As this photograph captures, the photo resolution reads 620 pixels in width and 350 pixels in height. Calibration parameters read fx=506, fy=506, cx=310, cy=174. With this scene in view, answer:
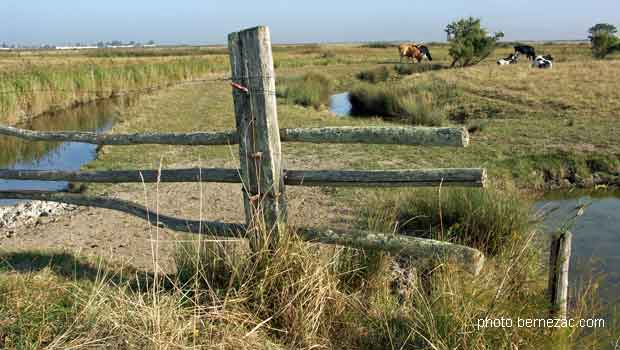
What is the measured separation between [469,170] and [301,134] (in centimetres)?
107

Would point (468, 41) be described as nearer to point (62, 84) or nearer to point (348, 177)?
point (62, 84)

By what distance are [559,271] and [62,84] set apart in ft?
56.9

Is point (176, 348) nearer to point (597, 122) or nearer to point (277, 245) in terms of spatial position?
point (277, 245)

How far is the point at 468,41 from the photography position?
91.2 feet

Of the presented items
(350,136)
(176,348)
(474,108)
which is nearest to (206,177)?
(350,136)

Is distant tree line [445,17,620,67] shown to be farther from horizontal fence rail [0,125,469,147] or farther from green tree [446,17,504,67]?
horizontal fence rail [0,125,469,147]

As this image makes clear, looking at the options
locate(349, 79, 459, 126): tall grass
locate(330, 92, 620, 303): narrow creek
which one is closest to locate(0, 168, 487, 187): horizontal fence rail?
locate(330, 92, 620, 303): narrow creek

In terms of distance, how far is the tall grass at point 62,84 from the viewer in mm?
14128

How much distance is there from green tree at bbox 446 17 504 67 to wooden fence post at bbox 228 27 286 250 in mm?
26127

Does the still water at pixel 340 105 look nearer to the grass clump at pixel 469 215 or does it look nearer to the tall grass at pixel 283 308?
the grass clump at pixel 469 215

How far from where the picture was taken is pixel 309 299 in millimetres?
2859

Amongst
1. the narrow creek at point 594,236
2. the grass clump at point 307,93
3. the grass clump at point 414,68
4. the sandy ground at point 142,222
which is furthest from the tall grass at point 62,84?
the grass clump at point 414,68

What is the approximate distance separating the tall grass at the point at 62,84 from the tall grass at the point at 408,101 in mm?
6426

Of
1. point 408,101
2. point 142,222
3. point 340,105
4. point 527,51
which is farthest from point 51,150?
point 527,51
